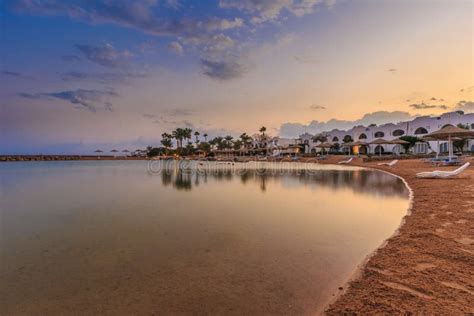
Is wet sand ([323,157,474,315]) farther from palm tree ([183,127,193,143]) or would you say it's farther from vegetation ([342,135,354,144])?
palm tree ([183,127,193,143])

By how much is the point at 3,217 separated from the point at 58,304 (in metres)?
7.01

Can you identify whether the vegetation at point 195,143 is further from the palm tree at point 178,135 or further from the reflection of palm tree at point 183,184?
the reflection of palm tree at point 183,184

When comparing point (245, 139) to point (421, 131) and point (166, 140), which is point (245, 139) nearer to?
point (166, 140)

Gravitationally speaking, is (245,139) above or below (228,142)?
above

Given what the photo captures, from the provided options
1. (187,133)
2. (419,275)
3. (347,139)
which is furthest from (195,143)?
(419,275)

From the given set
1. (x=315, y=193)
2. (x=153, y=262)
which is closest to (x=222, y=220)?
(x=153, y=262)

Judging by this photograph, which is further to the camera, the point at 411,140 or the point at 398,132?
the point at 398,132

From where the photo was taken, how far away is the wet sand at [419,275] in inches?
107

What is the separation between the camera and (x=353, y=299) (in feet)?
9.71

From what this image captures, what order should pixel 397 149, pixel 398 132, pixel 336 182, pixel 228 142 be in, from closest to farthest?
1. pixel 336 182
2. pixel 397 149
3. pixel 398 132
4. pixel 228 142

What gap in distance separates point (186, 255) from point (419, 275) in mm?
3445

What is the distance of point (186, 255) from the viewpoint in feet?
15.4

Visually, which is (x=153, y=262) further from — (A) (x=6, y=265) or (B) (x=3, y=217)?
(B) (x=3, y=217)

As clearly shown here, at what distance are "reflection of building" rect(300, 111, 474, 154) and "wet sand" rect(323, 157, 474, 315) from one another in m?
34.4
